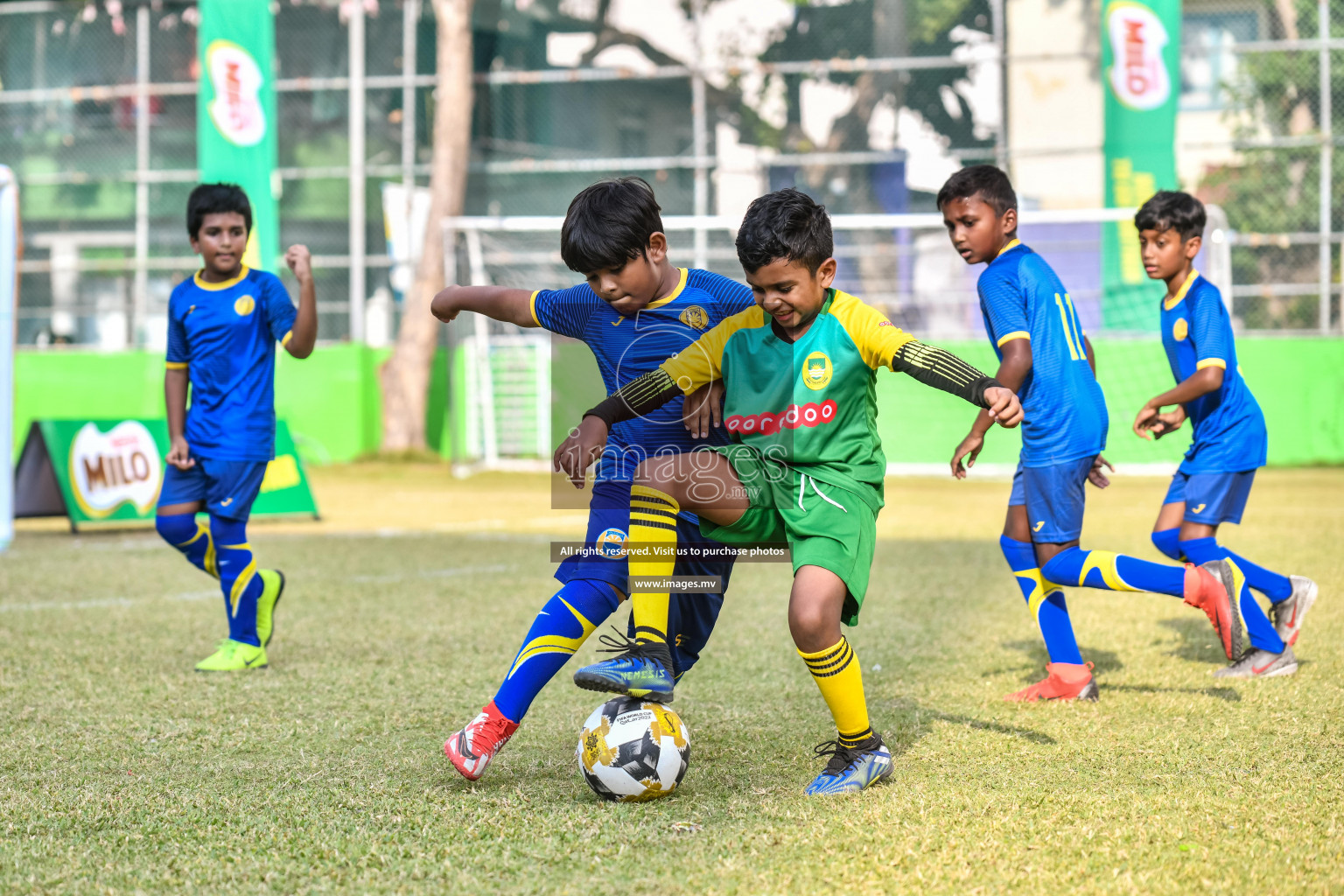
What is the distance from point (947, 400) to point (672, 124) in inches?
202

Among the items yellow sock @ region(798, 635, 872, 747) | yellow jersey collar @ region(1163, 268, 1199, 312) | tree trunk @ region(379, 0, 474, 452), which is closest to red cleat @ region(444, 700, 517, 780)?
yellow sock @ region(798, 635, 872, 747)

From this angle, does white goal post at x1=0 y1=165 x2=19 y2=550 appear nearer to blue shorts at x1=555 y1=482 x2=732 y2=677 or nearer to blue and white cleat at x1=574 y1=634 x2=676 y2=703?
blue shorts at x1=555 y1=482 x2=732 y2=677

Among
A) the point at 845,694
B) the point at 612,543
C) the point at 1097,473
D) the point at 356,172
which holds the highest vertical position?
the point at 356,172

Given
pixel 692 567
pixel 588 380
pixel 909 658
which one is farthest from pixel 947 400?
pixel 692 567

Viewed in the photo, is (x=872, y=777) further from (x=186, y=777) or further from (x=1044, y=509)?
(x=186, y=777)

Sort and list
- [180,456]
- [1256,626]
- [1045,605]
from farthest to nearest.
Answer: [180,456] < [1256,626] < [1045,605]

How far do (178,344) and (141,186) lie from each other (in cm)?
1420

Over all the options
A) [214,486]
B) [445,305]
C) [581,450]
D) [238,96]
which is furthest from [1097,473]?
[238,96]

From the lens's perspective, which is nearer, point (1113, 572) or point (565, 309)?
point (565, 309)

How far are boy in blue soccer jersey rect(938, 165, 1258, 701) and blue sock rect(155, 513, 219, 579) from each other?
9.30 ft

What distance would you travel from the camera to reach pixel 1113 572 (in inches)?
155

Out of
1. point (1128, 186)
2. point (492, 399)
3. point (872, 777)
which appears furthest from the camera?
point (492, 399)

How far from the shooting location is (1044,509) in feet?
13.4

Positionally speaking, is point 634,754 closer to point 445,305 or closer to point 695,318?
point 695,318
